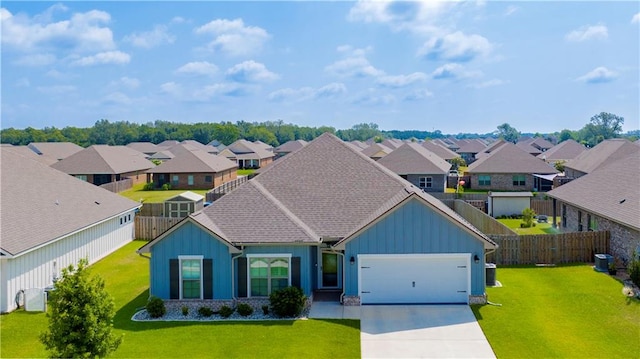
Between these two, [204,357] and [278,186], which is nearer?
[204,357]

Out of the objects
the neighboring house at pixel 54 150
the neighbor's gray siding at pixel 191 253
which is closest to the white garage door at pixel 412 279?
the neighbor's gray siding at pixel 191 253

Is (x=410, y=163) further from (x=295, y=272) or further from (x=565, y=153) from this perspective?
(x=295, y=272)

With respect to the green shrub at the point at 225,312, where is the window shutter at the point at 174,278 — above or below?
above

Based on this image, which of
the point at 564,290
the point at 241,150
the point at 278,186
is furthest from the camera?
the point at 241,150

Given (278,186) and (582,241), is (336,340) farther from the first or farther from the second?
(582,241)

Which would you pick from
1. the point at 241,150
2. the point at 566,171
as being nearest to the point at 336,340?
the point at 566,171

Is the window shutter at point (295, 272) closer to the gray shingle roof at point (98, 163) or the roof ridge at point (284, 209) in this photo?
the roof ridge at point (284, 209)

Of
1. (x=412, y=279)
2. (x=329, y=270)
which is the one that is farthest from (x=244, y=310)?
(x=412, y=279)
